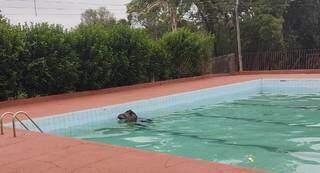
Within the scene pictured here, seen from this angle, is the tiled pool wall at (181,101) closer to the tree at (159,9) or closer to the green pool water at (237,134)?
the green pool water at (237,134)

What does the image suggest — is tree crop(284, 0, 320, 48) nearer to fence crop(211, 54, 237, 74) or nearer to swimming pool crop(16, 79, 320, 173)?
fence crop(211, 54, 237, 74)

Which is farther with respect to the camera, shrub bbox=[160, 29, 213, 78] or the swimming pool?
shrub bbox=[160, 29, 213, 78]

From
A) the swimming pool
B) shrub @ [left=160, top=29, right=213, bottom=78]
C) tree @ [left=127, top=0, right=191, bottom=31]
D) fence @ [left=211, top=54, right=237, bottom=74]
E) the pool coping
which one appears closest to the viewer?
the pool coping

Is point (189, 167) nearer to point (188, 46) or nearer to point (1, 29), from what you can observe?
point (1, 29)

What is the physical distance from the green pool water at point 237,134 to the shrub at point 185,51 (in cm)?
581

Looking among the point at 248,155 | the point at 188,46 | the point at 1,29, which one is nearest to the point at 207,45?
the point at 188,46

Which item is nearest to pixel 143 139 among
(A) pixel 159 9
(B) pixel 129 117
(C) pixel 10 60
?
(B) pixel 129 117

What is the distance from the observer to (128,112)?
34.3 ft

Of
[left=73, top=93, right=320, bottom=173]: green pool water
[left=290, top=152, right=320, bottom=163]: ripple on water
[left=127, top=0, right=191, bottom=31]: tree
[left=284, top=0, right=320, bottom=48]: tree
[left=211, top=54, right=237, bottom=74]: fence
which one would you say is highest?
[left=127, top=0, right=191, bottom=31]: tree

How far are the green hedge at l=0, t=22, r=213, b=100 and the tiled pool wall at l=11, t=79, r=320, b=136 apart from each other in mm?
3160

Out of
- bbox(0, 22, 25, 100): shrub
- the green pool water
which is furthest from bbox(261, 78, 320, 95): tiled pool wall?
bbox(0, 22, 25, 100): shrub

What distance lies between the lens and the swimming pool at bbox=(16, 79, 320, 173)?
6.98 metres

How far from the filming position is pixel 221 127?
31.3 feet

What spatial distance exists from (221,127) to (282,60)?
14.1 meters
